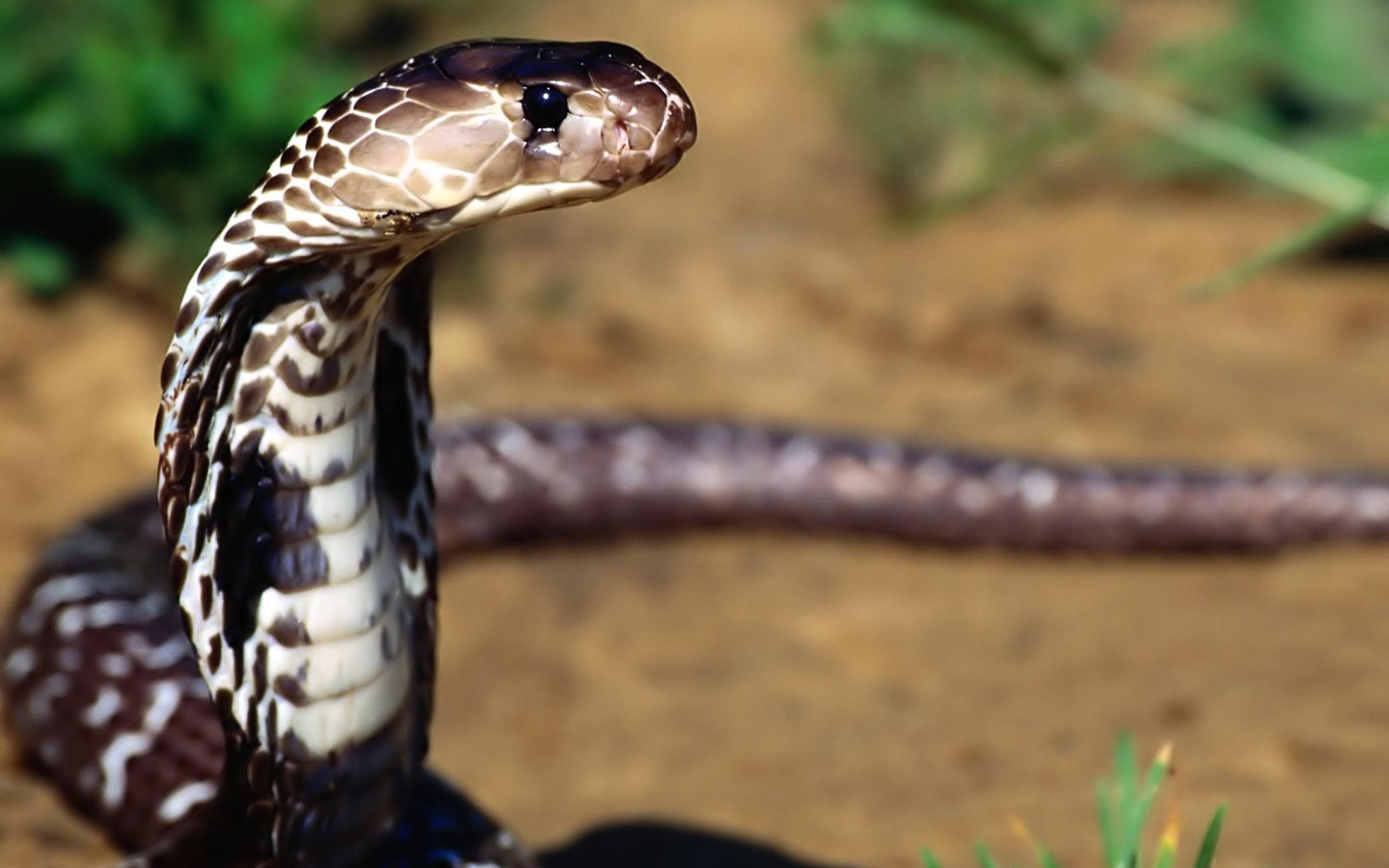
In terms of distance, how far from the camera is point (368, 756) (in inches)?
80.7

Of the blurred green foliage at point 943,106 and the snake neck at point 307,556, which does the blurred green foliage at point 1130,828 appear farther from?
the blurred green foliage at point 943,106

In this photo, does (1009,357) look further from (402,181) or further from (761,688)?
(402,181)

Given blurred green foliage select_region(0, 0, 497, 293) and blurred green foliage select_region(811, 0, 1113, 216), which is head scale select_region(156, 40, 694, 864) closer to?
blurred green foliage select_region(0, 0, 497, 293)

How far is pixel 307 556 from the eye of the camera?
1956 mm

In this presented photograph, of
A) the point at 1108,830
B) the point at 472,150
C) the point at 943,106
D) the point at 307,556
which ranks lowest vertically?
the point at 1108,830

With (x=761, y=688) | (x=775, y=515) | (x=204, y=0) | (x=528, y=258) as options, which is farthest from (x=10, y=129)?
(x=761, y=688)

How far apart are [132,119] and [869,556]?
2.57m

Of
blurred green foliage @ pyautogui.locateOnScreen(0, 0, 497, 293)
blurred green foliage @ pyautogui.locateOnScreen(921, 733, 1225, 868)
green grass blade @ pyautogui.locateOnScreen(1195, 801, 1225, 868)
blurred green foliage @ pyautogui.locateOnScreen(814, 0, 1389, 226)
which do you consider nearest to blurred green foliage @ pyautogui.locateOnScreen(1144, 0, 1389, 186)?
blurred green foliage @ pyautogui.locateOnScreen(814, 0, 1389, 226)

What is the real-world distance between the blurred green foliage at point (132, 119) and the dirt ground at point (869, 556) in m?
0.26

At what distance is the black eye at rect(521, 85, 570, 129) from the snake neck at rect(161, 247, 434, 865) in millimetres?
240

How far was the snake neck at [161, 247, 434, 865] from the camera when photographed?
1.87 metres

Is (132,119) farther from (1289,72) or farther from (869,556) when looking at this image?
(1289,72)

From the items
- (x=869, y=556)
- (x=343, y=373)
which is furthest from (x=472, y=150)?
(x=869, y=556)

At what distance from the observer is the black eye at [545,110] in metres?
1.74
